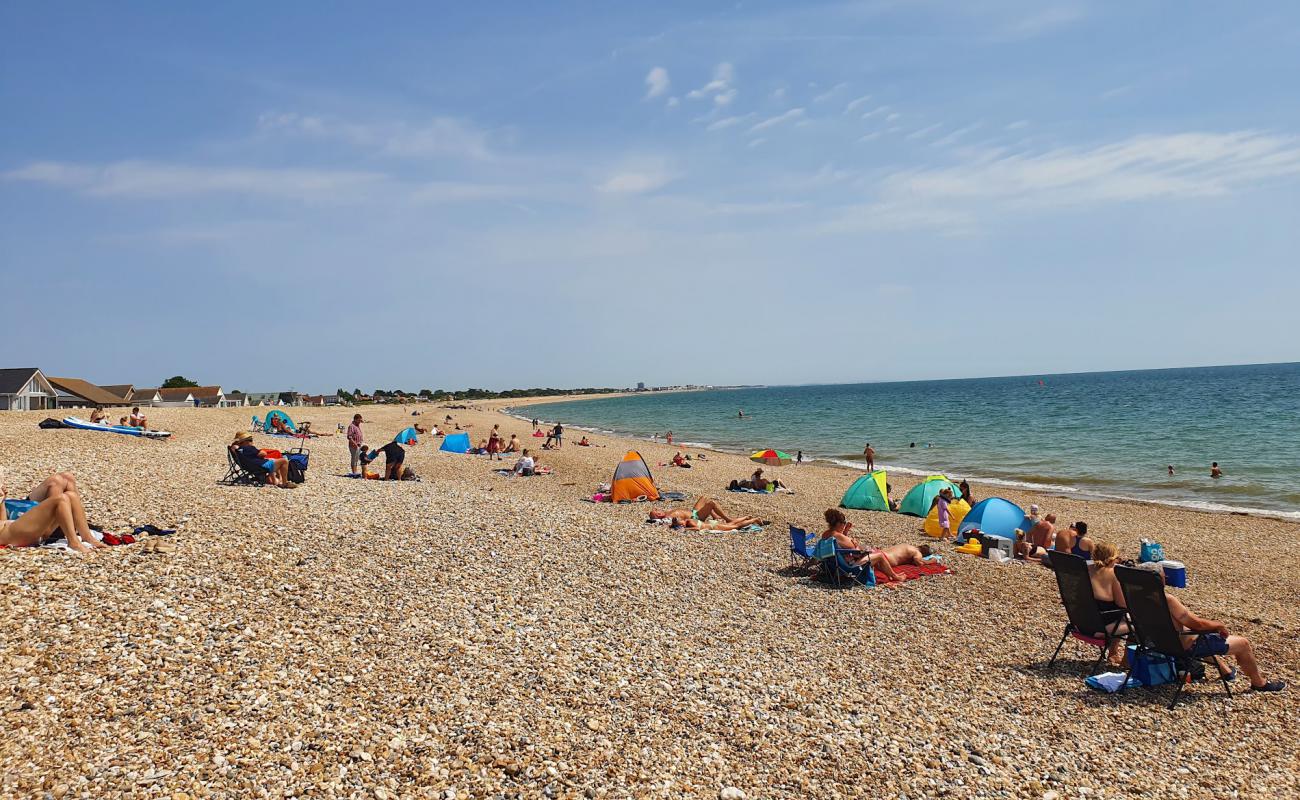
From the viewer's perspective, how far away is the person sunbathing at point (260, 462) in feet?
46.0

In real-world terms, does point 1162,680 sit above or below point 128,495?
below

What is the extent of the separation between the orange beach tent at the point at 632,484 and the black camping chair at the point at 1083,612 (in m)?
10.9

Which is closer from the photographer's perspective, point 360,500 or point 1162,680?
point 1162,680

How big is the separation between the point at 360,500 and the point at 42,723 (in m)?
9.48

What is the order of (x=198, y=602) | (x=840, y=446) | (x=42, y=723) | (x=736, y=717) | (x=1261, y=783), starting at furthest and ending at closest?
(x=840, y=446)
(x=198, y=602)
(x=736, y=717)
(x=1261, y=783)
(x=42, y=723)

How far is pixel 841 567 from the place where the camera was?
1014 centimetres

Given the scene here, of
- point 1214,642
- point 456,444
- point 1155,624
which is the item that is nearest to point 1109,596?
point 1155,624

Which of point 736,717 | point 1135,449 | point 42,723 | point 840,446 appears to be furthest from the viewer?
point 840,446

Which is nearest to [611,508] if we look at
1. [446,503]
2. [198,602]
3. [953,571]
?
[446,503]

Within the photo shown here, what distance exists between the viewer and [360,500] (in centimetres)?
1388

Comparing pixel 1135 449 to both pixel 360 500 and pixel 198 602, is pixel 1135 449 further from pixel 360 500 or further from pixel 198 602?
pixel 198 602

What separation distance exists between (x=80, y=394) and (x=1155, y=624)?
7642 cm

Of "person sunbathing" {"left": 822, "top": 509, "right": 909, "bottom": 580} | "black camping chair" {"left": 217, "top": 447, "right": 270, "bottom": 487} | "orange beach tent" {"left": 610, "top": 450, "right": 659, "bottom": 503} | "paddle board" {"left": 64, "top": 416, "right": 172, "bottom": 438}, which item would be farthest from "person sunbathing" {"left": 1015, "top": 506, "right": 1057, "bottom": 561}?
"paddle board" {"left": 64, "top": 416, "right": 172, "bottom": 438}

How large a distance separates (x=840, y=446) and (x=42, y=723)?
40.5 meters
